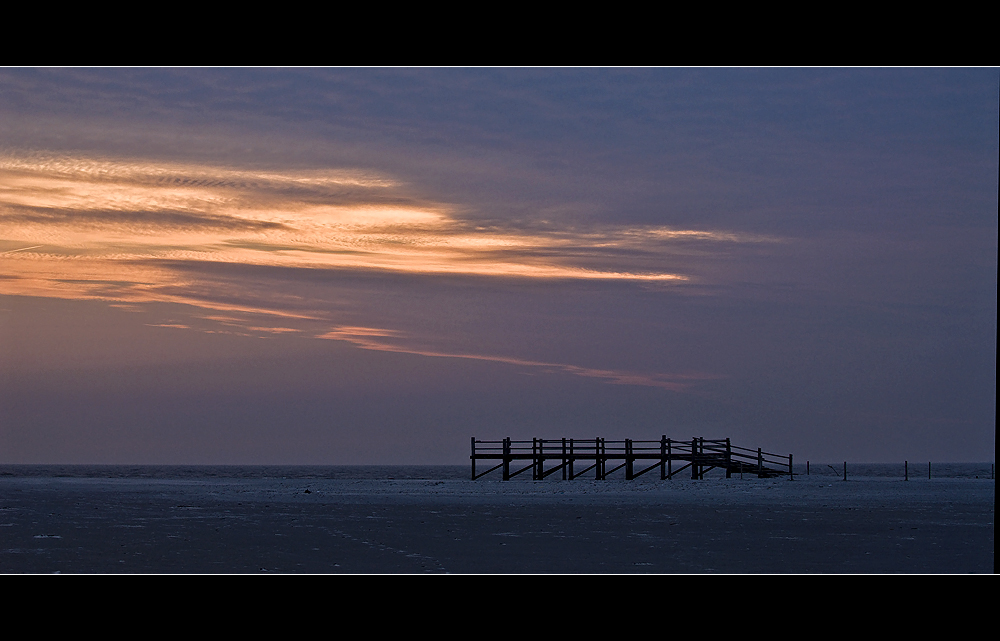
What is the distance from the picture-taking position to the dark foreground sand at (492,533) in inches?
468

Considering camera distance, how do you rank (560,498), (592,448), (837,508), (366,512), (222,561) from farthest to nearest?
1. (592,448)
2. (560,498)
3. (837,508)
4. (366,512)
5. (222,561)

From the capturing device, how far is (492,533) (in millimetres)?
15648

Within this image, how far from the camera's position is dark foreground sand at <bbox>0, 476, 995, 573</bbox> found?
39.0 ft

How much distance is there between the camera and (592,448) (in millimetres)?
39875

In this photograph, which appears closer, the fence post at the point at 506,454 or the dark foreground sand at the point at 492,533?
the dark foreground sand at the point at 492,533

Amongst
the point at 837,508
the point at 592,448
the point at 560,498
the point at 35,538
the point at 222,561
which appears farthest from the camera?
the point at 592,448

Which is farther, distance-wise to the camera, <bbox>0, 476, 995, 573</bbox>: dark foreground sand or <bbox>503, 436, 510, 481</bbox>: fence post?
<bbox>503, 436, 510, 481</bbox>: fence post

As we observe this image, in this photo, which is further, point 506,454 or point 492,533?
point 506,454
